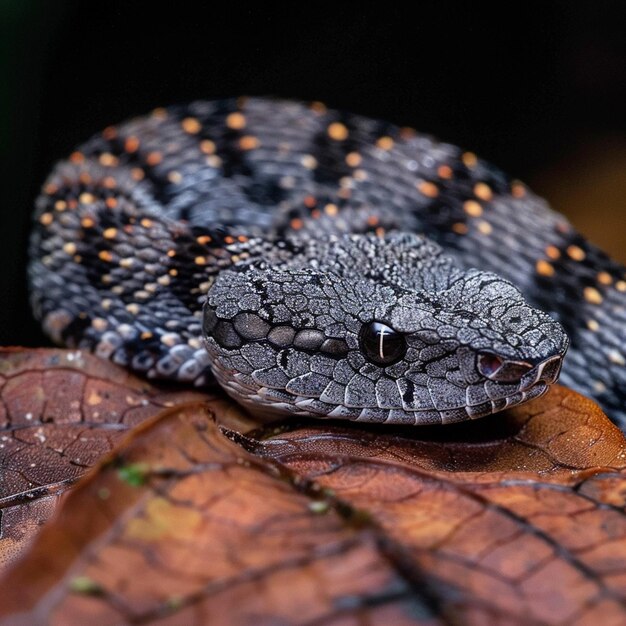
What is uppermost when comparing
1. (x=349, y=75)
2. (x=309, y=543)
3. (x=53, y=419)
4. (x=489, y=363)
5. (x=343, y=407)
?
(x=349, y=75)

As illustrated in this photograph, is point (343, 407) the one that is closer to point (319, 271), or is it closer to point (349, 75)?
point (319, 271)

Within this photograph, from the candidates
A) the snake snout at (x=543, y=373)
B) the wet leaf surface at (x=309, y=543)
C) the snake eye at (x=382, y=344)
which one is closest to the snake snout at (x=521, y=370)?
the snake snout at (x=543, y=373)

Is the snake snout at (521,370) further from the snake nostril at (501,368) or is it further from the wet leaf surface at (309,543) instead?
the wet leaf surface at (309,543)

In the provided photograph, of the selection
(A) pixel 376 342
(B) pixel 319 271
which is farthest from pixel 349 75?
(A) pixel 376 342

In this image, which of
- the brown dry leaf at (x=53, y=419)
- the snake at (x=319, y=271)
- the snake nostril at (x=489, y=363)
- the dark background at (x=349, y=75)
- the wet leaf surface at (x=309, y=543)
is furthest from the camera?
the dark background at (x=349, y=75)

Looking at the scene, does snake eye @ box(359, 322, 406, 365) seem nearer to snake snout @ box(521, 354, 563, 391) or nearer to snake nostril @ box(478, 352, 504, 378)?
snake nostril @ box(478, 352, 504, 378)

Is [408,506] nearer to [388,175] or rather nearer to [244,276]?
[244,276]

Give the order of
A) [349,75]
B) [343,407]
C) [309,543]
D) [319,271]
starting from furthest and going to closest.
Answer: [349,75] < [319,271] < [343,407] < [309,543]

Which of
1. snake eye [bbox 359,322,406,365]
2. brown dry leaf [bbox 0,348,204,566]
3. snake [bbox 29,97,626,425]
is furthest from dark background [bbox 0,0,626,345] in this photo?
snake eye [bbox 359,322,406,365]
